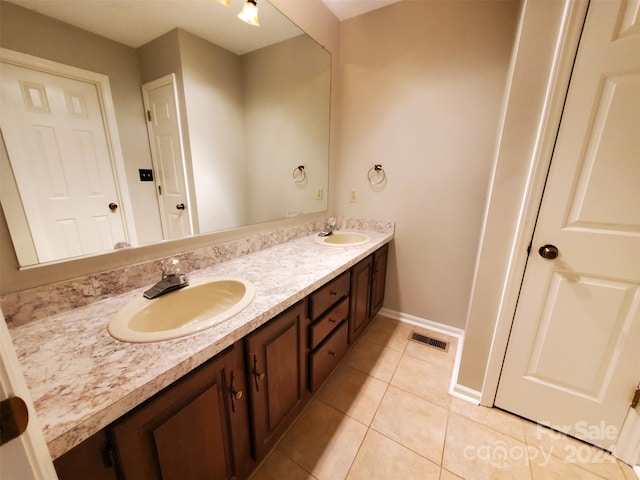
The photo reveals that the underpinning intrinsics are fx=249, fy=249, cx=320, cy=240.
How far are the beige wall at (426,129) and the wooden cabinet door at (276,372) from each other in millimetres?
1294

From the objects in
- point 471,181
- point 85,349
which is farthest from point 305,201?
point 85,349

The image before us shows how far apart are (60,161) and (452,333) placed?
2.51 metres

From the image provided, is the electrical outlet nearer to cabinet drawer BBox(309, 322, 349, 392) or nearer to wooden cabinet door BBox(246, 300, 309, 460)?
wooden cabinet door BBox(246, 300, 309, 460)

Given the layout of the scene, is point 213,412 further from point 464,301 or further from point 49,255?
point 464,301

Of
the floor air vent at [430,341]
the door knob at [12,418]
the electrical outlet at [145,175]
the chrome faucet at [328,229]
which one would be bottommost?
the floor air vent at [430,341]

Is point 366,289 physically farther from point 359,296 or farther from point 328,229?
point 328,229

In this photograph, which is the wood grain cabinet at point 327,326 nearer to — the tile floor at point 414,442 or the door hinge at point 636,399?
the tile floor at point 414,442

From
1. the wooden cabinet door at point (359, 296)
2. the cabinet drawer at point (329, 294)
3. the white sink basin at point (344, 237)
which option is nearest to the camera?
the cabinet drawer at point (329, 294)

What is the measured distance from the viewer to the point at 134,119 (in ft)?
3.21

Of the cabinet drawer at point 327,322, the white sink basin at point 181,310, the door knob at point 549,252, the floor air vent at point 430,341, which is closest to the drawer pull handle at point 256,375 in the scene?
the white sink basin at point 181,310

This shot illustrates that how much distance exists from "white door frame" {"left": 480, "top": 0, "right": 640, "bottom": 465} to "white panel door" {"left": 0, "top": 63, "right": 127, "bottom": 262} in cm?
169

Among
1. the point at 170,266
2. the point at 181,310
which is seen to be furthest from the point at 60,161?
the point at 181,310

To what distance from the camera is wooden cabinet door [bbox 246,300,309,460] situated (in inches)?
35.9

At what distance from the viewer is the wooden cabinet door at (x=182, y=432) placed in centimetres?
59
